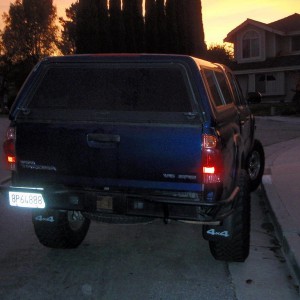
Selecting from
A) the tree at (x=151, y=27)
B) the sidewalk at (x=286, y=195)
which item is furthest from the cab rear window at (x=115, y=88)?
the tree at (x=151, y=27)

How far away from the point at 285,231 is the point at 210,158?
212 centimetres

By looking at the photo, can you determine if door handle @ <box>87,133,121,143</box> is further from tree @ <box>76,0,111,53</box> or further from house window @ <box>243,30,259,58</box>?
house window @ <box>243,30,259,58</box>

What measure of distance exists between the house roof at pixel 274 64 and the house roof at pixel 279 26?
6.30 feet

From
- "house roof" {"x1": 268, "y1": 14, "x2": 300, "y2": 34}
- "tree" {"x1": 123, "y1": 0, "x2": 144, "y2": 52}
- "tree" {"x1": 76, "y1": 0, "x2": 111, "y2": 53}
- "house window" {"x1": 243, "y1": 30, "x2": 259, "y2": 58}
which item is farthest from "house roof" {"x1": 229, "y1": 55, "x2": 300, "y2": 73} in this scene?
"tree" {"x1": 76, "y1": 0, "x2": 111, "y2": 53}

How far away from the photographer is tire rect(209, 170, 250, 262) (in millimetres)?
4906

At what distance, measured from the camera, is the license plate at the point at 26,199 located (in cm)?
473

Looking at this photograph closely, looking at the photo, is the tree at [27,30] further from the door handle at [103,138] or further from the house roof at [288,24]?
the door handle at [103,138]

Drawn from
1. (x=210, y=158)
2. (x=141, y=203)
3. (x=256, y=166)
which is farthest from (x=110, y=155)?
(x=256, y=166)

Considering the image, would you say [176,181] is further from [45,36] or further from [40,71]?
[45,36]

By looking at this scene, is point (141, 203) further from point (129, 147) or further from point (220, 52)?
point (220, 52)

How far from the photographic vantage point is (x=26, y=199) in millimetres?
4758

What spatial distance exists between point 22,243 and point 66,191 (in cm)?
163

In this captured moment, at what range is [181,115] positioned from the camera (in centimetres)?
439

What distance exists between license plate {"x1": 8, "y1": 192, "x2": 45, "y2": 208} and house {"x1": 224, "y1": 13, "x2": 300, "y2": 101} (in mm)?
34754
